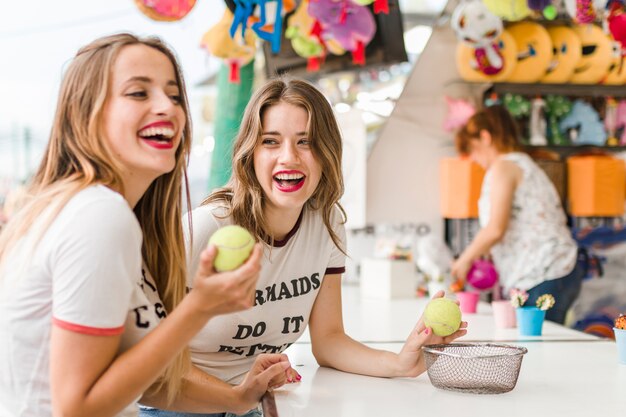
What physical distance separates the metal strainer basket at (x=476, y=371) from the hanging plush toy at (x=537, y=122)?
3.43 m

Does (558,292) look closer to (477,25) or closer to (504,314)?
(504,314)

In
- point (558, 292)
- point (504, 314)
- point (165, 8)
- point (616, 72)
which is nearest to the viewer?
point (504, 314)

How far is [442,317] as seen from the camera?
1.59 m

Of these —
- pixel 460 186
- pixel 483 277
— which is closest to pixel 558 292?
pixel 483 277

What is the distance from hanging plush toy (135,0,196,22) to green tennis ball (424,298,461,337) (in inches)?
64.2

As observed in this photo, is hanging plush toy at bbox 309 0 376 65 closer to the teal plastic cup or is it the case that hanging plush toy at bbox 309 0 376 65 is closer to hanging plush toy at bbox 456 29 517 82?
hanging plush toy at bbox 456 29 517 82

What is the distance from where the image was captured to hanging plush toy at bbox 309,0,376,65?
3.65 meters

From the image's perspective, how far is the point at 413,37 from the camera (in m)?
4.99

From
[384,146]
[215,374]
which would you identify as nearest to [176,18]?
[215,374]

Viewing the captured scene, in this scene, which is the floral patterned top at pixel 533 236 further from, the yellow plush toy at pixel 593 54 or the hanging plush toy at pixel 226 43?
the yellow plush toy at pixel 593 54

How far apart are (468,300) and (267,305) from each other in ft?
4.24

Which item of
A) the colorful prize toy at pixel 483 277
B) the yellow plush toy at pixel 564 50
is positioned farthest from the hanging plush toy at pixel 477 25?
the colorful prize toy at pixel 483 277

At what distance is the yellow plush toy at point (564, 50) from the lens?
4613 mm

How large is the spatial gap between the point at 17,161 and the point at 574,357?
160 inches
